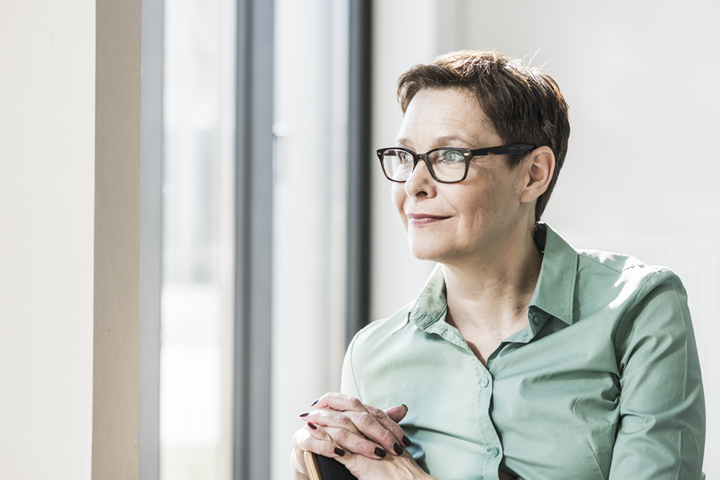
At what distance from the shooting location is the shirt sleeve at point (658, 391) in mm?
1058

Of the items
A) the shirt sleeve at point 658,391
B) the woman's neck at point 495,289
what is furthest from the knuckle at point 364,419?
→ the shirt sleeve at point 658,391

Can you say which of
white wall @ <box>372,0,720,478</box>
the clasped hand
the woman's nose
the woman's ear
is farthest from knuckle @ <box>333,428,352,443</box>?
white wall @ <box>372,0,720,478</box>

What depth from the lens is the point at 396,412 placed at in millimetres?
1253

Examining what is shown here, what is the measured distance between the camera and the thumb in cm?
125

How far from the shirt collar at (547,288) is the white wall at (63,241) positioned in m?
0.60

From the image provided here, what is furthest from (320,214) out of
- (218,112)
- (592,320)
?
(592,320)

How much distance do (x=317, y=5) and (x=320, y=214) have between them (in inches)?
31.0

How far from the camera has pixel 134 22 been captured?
4.19 ft

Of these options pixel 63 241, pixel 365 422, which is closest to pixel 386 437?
pixel 365 422

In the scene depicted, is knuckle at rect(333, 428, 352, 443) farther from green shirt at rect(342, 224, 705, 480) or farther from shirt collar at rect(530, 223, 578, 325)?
shirt collar at rect(530, 223, 578, 325)

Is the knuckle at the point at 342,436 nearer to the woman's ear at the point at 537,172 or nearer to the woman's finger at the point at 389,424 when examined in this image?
the woman's finger at the point at 389,424

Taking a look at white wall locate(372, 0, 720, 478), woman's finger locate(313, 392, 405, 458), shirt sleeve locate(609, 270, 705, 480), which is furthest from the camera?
→ white wall locate(372, 0, 720, 478)

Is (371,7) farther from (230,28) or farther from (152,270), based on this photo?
(152,270)

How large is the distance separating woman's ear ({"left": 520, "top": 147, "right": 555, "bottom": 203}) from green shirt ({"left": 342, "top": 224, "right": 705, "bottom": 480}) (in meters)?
0.11
